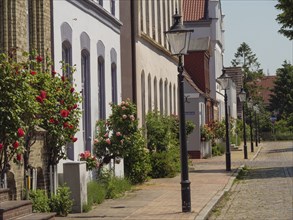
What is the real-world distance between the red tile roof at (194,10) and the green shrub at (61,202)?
169 feet

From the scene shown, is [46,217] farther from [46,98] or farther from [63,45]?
[63,45]

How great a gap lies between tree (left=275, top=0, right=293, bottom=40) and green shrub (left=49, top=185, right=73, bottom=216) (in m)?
17.7

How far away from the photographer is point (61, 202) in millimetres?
14719

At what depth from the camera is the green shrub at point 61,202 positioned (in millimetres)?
14664

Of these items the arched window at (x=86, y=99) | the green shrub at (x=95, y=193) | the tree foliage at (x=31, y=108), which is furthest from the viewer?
the arched window at (x=86, y=99)

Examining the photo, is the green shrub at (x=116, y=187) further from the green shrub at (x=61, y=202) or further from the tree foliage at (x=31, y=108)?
the green shrub at (x=61, y=202)

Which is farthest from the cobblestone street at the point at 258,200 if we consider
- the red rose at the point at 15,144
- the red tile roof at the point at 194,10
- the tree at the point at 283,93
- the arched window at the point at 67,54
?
the tree at the point at 283,93

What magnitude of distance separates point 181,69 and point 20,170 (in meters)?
4.39

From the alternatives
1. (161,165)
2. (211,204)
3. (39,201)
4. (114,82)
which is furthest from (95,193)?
(161,165)

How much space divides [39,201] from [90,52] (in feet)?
22.7

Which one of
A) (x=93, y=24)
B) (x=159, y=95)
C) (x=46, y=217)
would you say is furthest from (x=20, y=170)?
(x=159, y=95)

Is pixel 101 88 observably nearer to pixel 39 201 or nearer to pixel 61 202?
pixel 61 202

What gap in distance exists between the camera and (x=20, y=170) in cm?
1399

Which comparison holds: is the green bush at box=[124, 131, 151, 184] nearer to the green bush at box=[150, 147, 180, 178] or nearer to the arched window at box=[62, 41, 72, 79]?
the green bush at box=[150, 147, 180, 178]
